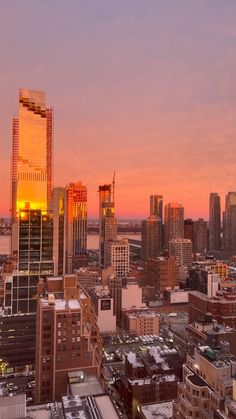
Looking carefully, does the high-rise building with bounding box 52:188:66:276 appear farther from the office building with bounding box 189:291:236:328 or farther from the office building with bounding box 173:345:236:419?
the office building with bounding box 173:345:236:419

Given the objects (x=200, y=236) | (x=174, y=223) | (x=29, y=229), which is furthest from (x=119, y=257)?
(x=200, y=236)

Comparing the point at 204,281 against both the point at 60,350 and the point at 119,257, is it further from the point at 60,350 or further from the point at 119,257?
the point at 60,350

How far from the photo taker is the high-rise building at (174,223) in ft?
326

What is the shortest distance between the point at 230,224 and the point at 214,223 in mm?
5913

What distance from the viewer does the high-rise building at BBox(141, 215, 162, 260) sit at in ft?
298

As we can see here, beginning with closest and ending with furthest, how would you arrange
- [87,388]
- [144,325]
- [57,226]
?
1. [87,388]
2. [144,325]
3. [57,226]

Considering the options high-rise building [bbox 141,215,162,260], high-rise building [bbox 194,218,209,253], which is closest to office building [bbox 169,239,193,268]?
high-rise building [bbox 141,215,162,260]

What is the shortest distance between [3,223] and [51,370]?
136m

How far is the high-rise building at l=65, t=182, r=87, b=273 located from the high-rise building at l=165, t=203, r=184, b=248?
2127 centimetres

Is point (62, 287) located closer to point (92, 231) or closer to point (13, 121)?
point (13, 121)

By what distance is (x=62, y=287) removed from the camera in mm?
22594

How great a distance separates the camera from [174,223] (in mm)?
101125

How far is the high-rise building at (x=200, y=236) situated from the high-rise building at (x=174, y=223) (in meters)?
6.07

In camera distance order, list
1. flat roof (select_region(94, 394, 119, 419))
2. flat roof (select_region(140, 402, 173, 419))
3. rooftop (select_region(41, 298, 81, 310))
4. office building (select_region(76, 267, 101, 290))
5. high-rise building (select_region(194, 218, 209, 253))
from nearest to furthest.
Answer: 1. flat roof (select_region(94, 394, 119, 419))
2. flat roof (select_region(140, 402, 173, 419))
3. rooftop (select_region(41, 298, 81, 310))
4. office building (select_region(76, 267, 101, 290))
5. high-rise building (select_region(194, 218, 209, 253))
